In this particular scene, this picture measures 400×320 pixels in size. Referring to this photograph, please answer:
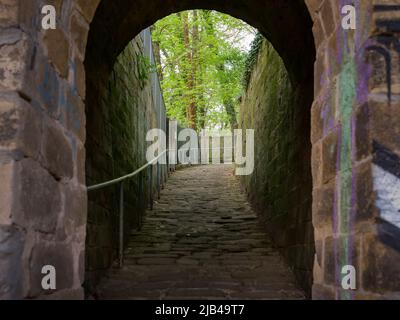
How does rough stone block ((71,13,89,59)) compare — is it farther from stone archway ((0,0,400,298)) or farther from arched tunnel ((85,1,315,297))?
arched tunnel ((85,1,315,297))

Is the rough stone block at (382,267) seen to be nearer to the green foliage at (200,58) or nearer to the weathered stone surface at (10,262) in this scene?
the weathered stone surface at (10,262)

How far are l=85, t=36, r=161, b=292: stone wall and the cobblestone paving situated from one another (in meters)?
0.26

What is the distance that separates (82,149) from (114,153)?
275 centimetres

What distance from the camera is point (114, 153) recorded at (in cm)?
507

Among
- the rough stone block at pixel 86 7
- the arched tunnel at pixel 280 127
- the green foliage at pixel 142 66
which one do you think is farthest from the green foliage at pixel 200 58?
the rough stone block at pixel 86 7

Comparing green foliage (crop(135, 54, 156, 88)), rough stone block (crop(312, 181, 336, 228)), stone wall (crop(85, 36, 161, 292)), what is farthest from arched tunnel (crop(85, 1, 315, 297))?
rough stone block (crop(312, 181, 336, 228))

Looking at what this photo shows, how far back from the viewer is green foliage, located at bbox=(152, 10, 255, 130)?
15.1m

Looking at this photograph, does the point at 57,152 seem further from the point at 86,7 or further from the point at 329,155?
the point at 329,155

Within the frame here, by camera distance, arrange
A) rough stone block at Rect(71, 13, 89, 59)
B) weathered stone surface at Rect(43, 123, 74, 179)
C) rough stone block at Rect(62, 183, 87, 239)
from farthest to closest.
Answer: rough stone block at Rect(71, 13, 89, 59) → rough stone block at Rect(62, 183, 87, 239) → weathered stone surface at Rect(43, 123, 74, 179)

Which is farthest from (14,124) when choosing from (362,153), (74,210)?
(362,153)

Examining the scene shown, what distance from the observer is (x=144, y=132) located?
7766 millimetres
